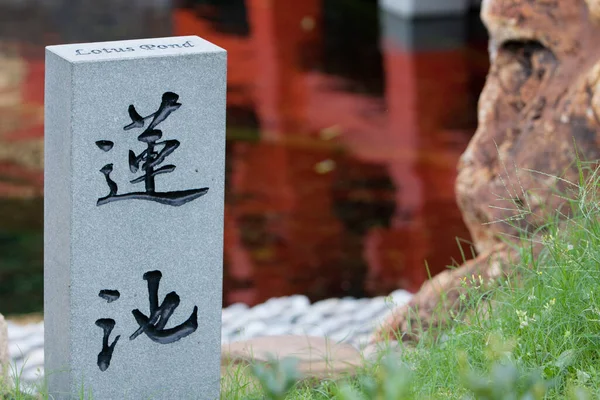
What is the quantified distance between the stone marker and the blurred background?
138cm

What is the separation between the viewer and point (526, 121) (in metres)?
3.89

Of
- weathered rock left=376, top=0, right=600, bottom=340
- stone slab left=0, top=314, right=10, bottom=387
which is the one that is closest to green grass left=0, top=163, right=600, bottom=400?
stone slab left=0, top=314, right=10, bottom=387

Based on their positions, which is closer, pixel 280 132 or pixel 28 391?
pixel 28 391

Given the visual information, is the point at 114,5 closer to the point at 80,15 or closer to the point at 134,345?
the point at 80,15

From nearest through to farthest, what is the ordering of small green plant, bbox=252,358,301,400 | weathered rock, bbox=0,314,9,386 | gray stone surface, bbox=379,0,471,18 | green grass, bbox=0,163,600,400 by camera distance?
small green plant, bbox=252,358,301,400 → green grass, bbox=0,163,600,400 → weathered rock, bbox=0,314,9,386 → gray stone surface, bbox=379,0,471,18

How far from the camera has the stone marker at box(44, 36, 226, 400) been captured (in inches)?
99.9

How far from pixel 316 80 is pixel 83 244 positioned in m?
6.50

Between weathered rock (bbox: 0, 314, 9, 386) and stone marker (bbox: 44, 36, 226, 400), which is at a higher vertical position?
stone marker (bbox: 44, 36, 226, 400)

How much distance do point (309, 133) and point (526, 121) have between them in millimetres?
3804

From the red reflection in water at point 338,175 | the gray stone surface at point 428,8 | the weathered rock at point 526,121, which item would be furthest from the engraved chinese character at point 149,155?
the gray stone surface at point 428,8

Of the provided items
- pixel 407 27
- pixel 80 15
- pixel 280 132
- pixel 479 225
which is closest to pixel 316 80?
pixel 280 132

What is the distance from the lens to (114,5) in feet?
38.8

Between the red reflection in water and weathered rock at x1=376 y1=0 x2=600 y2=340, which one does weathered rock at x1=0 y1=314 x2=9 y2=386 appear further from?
the red reflection in water

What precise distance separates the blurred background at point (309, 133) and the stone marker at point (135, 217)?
1.38m
